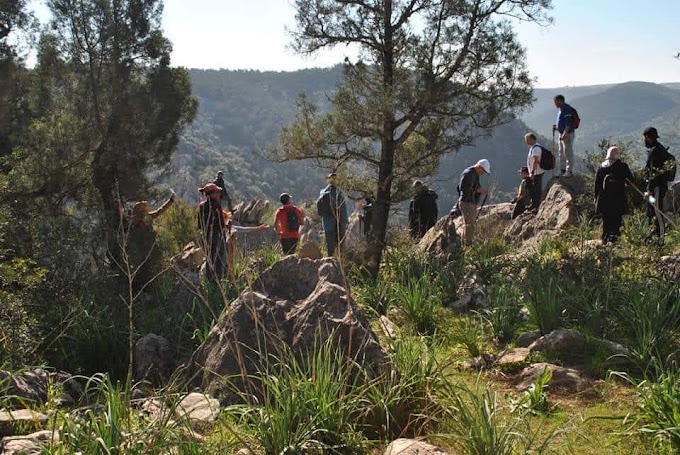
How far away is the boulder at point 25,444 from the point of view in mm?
2914

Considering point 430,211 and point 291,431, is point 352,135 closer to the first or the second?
point 430,211

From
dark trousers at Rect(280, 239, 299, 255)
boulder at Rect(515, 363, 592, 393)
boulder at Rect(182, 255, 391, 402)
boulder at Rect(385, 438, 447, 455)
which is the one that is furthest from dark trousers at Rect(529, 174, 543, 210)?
boulder at Rect(385, 438, 447, 455)

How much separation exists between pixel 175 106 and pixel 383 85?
9.15 m

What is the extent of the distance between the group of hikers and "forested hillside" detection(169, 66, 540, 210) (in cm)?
5939

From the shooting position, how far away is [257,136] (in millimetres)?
124250

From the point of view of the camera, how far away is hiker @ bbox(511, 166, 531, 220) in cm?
1287

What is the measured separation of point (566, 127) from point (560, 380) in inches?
310

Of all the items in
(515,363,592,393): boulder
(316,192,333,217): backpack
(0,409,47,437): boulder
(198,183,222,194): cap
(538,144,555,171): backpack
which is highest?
(538,144,555,171): backpack

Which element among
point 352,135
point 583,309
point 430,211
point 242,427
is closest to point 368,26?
point 352,135

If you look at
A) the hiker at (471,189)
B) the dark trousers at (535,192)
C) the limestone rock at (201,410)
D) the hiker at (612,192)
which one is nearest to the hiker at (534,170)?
the dark trousers at (535,192)

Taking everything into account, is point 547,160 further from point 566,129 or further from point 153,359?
point 153,359

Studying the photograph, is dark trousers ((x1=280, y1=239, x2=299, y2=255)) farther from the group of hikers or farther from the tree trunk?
the tree trunk

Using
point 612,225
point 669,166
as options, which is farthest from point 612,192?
point 669,166

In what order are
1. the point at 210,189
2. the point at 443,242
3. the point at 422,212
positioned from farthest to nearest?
1. the point at 422,212
2. the point at 443,242
3. the point at 210,189
